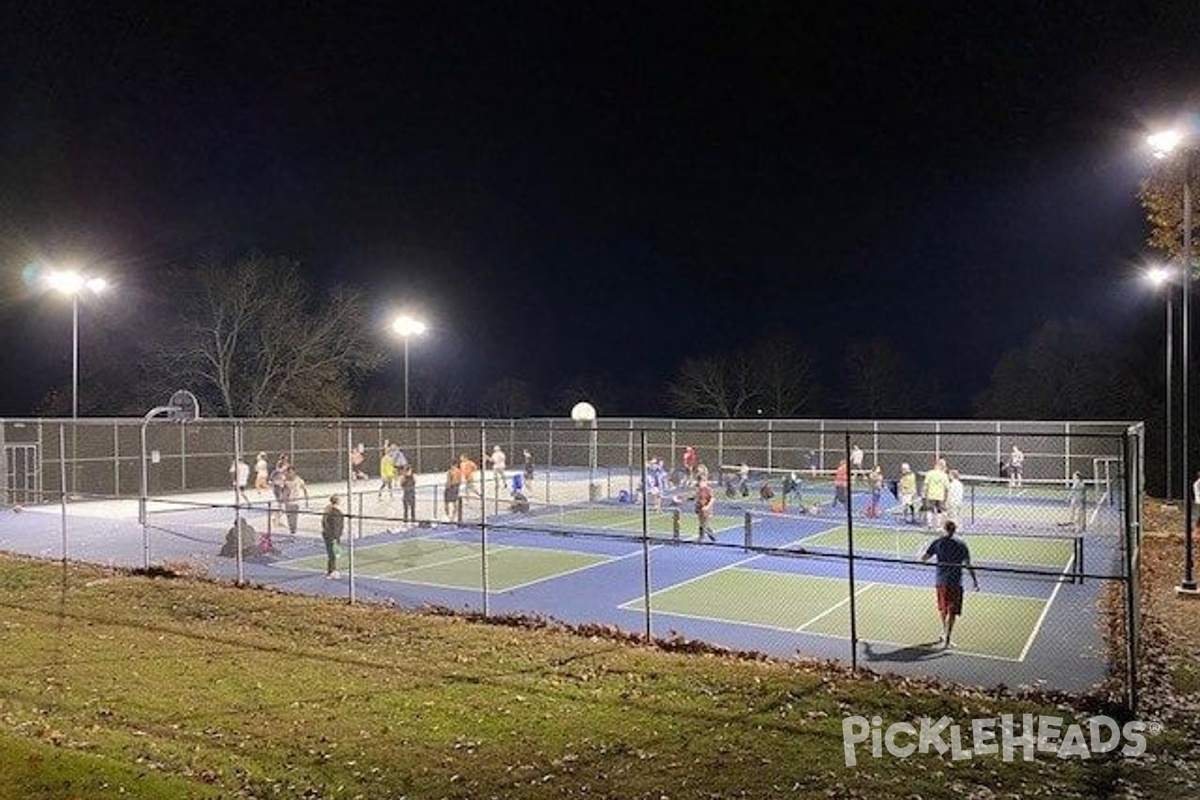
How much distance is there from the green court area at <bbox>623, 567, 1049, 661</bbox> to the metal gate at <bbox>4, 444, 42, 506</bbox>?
24.3 metres

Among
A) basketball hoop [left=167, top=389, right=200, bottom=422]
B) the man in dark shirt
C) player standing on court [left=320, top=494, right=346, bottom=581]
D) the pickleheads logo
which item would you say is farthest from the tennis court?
basketball hoop [left=167, top=389, right=200, bottom=422]

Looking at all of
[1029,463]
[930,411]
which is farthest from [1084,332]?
[1029,463]

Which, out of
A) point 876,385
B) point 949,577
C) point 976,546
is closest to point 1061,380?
point 876,385

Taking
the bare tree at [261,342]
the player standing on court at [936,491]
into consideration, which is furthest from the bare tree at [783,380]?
the player standing on court at [936,491]

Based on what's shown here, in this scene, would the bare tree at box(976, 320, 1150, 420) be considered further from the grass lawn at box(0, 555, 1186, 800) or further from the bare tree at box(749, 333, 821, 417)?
the grass lawn at box(0, 555, 1186, 800)

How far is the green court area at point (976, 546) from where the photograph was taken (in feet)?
76.5

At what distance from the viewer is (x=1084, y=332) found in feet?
226

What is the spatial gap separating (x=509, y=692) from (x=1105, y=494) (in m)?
28.1

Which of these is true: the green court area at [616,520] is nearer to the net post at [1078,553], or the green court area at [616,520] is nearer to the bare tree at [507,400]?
the net post at [1078,553]

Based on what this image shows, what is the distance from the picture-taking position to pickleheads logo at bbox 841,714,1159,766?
360 inches

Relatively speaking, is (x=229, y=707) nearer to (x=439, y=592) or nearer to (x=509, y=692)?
(x=509, y=692)

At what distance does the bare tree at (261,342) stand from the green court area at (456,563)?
30515mm

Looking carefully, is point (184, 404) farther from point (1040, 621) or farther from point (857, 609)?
point (1040, 621)

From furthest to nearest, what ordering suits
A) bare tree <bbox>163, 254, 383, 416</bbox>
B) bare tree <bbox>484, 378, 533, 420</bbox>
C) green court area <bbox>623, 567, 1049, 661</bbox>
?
bare tree <bbox>484, 378, 533, 420</bbox> → bare tree <bbox>163, 254, 383, 416</bbox> → green court area <bbox>623, 567, 1049, 661</bbox>
